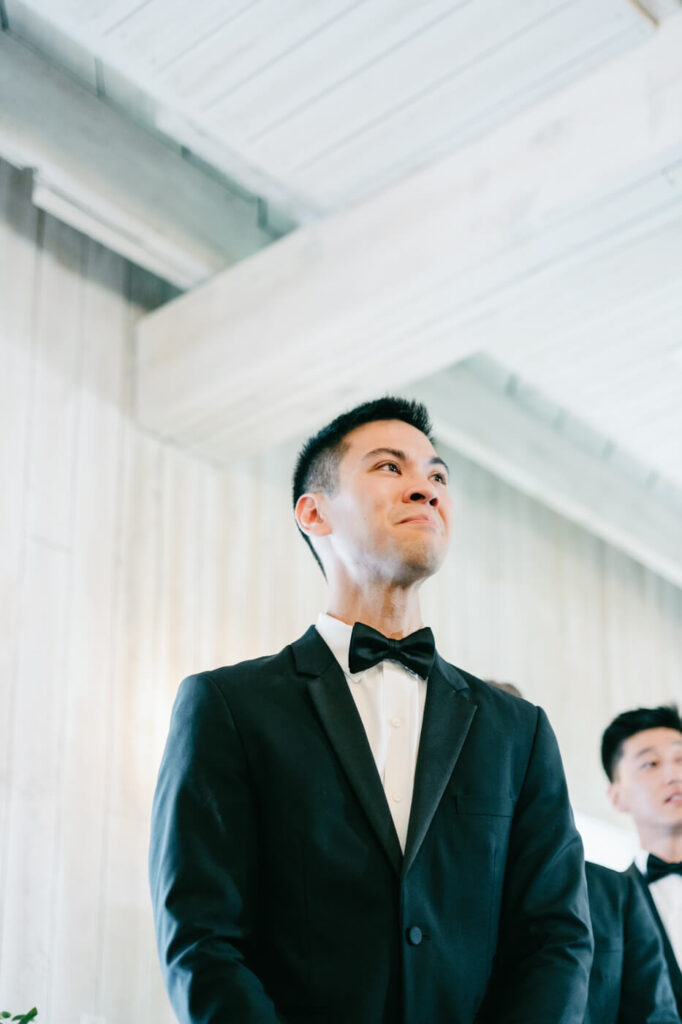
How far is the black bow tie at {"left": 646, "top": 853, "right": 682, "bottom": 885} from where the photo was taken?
326 cm

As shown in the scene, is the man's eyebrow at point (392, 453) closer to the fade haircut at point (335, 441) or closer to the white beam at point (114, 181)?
the fade haircut at point (335, 441)

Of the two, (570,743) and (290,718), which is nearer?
(290,718)

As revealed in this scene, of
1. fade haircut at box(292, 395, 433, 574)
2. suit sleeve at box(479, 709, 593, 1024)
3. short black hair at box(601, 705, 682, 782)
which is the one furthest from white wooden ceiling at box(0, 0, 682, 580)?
suit sleeve at box(479, 709, 593, 1024)

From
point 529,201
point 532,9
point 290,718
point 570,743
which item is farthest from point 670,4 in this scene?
point 570,743

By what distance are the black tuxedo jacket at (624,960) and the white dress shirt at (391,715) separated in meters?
0.98

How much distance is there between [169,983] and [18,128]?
2.55 m

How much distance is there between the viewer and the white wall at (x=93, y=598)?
3.39 m

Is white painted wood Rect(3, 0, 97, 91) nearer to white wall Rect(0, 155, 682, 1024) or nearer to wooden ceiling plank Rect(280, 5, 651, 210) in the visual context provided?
white wall Rect(0, 155, 682, 1024)

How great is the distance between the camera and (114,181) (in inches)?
143

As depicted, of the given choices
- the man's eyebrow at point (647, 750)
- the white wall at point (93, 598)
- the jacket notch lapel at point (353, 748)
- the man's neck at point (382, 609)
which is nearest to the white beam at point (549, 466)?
the white wall at point (93, 598)

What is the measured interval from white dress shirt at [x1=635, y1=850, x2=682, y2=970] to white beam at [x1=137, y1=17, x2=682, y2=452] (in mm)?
1530

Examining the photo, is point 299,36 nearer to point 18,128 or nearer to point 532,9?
point 532,9

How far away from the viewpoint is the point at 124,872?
359cm

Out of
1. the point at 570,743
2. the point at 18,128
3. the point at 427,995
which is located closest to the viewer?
the point at 427,995
